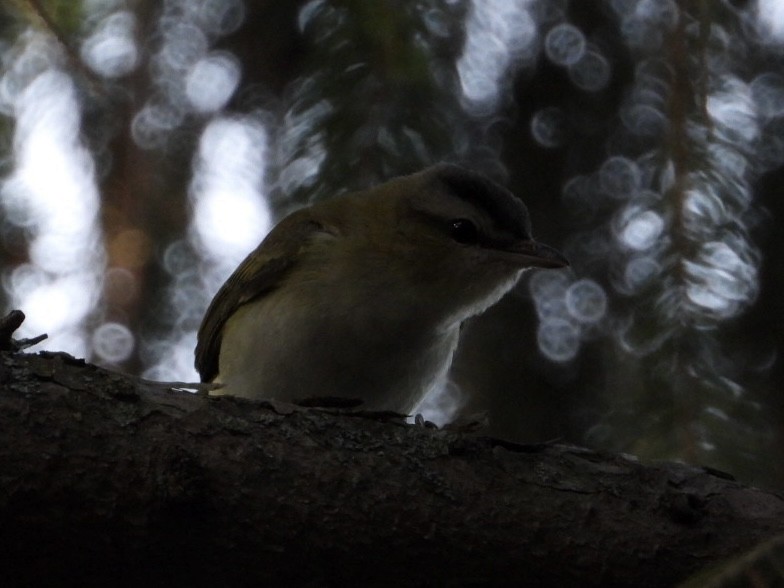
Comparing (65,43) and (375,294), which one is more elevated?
(65,43)

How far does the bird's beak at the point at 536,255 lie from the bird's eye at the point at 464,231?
205 millimetres

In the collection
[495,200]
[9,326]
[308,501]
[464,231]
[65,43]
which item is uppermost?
[65,43]

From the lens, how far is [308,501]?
83.9 inches

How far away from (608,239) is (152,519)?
1.98 metres

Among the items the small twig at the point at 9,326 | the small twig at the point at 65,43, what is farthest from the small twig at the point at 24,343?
the small twig at the point at 65,43

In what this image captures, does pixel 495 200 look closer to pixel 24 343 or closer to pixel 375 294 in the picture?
pixel 375 294

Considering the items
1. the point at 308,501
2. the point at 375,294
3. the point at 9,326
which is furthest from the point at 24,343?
the point at 375,294

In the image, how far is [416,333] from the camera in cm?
351

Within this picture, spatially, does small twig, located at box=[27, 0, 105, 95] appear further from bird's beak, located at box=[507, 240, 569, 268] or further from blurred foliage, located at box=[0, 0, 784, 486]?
bird's beak, located at box=[507, 240, 569, 268]

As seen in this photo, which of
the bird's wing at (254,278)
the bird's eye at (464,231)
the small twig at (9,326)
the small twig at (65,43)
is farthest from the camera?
the bird's wing at (254,278)

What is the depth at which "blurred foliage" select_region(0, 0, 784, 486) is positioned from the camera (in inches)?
113

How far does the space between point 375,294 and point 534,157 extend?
778mm

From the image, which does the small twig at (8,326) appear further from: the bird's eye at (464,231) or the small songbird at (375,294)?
the bird's eye at (464,231)

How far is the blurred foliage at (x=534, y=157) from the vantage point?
2.86 m
